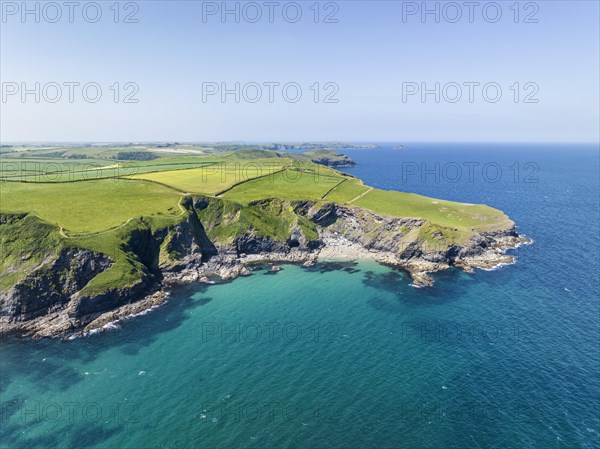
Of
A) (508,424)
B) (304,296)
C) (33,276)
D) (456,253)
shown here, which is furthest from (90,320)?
(456,253)

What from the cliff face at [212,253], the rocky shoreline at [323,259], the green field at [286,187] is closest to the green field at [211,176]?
the green field at [286,187]

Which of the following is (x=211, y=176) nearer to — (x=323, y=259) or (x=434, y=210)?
(x=323, y=259)

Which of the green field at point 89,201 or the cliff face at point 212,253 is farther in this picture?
the green field at point 89,201

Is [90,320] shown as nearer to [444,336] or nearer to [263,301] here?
[263,301]

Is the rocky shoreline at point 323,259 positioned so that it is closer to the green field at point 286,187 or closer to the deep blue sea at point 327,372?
the deep blue sea at point 327,372

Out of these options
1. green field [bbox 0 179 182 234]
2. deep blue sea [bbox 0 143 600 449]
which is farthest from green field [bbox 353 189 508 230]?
green field [bbox 0 179 182 234]
